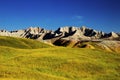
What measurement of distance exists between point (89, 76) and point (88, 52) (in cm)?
2728

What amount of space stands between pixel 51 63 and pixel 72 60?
6549mm

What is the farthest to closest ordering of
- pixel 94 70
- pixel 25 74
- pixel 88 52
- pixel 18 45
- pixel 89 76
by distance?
pixel 18 45 → pixel 88 52 → pixel 94 70 → pixel 89 76 → pixel 25 74

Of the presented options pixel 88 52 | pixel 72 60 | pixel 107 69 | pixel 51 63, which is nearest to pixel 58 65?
pixel 51 63

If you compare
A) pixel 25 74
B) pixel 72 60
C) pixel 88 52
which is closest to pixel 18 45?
pixel 88 52

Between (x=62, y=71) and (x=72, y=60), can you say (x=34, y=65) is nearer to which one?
(x=62, y=71)

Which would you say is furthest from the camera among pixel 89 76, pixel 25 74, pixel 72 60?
pixel 72 60

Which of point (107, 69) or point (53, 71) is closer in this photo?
point (53, 71)

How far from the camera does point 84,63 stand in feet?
221

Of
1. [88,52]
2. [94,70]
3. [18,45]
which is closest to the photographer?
[94,70]

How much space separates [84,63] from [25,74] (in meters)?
20.4

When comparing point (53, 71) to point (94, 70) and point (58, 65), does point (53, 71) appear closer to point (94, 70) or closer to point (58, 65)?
point (58, 65)

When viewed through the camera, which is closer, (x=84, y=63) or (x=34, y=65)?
Answer: (x=34, y=65)

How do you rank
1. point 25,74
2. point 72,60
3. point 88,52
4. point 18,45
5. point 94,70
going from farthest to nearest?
point 18,45 → point 88,52 → point 72,60 → point 94,70 → point 25,74

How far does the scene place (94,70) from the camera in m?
64.1
